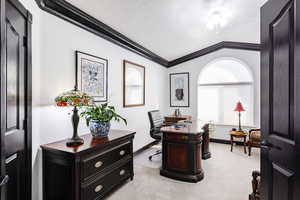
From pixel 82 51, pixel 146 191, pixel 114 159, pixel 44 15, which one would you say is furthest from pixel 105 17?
pixel 146 191

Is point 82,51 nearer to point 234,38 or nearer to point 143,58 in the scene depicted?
point 143,58

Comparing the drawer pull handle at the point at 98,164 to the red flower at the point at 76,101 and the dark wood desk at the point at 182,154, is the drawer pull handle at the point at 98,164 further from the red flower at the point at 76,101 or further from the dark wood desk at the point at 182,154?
the dark wood desk at the point at 182,154

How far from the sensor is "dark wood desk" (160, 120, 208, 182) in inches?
105

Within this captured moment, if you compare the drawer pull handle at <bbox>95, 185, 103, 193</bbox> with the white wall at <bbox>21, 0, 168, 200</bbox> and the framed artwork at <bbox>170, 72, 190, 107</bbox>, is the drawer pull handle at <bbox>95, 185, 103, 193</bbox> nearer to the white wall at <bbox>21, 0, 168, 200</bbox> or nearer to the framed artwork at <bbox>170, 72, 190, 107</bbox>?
the white wall at <bbox>21, 0, 168, 200</bbox>

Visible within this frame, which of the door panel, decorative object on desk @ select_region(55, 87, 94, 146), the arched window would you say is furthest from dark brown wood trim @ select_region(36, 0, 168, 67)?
the arched window

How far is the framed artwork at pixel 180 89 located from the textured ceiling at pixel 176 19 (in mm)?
1216

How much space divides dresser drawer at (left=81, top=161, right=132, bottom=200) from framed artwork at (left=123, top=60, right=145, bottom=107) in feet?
4.64

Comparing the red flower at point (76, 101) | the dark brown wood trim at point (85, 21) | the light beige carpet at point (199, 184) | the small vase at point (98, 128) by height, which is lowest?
the light beige carpet at point (199, 184)

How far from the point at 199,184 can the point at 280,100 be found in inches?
78.7

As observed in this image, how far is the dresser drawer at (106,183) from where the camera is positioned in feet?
6.11

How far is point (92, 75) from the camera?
2.68 m

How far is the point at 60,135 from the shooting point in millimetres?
2178

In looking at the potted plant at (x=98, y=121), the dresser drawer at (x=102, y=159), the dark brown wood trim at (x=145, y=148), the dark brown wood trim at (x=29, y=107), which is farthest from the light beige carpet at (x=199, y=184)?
the dark brown wood trim at (x=29, y=107)

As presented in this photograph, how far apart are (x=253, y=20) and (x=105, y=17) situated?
312 centimetres
